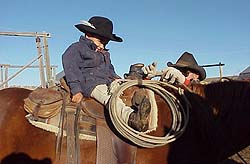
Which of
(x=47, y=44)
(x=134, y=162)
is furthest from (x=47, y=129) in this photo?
(x=47, y=44)

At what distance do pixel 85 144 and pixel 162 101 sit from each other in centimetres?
77

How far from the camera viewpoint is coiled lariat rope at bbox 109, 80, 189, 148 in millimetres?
2650

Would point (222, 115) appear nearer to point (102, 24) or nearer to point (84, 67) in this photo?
point (84, 67)

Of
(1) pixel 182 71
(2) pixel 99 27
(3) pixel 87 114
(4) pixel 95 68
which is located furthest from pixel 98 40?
(1) pixel 182 71

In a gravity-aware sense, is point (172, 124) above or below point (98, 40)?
below

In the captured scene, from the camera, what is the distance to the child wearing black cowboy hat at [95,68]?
2687 mm

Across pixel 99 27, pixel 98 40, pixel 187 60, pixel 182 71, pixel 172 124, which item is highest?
pixel 99 27

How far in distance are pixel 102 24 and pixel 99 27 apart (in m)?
0.05

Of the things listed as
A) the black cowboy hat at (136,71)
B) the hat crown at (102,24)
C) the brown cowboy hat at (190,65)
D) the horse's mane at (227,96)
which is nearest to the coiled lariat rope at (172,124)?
the horse's mane at (227,96)

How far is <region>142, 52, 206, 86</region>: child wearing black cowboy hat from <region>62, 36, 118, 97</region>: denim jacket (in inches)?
17.1

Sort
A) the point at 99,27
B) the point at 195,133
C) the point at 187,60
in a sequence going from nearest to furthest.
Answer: the point at 195,133 → the point at 99,27 → the point at 187,60

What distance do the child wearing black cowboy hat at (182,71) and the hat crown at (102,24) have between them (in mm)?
553

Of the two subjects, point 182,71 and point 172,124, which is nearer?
point 172,124

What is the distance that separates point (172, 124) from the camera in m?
2.78
